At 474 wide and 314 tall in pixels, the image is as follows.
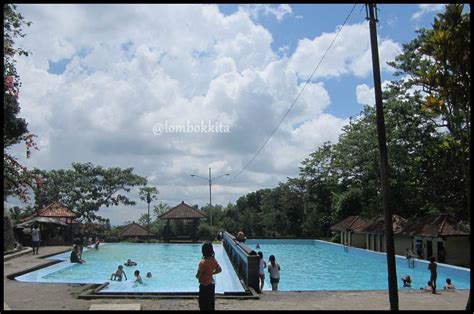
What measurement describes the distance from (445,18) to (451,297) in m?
8.48

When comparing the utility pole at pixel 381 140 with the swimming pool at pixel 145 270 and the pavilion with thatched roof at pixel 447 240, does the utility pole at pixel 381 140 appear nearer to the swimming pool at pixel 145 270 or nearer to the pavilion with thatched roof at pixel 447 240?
the swimming pool at pixel 145 270

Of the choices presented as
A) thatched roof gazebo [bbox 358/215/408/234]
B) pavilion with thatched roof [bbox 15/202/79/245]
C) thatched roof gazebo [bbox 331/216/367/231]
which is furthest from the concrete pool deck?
thatched roof gazebo [bbox 331/216/367/231]

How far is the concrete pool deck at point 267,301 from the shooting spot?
10961 millimetres

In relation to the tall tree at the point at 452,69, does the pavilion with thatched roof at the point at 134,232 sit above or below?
below

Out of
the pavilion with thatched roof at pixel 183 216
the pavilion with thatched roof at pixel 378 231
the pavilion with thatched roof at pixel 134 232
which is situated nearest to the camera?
the pavilion with thatched roof at pixel 378 231

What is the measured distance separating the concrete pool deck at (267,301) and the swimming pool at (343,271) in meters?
4.53

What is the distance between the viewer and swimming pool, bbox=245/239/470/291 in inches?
830

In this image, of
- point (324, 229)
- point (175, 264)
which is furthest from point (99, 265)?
point (324, 229)

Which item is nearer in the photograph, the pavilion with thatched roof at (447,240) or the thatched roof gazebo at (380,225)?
the pavilion with thatched roof at (447,240)

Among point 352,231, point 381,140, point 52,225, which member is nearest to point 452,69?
point 381,140

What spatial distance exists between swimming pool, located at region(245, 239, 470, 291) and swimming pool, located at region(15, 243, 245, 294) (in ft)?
10.6

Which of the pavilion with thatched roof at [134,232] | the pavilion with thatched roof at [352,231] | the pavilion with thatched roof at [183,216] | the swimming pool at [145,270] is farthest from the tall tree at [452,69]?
the pavilion with thatched roof at [134,232]

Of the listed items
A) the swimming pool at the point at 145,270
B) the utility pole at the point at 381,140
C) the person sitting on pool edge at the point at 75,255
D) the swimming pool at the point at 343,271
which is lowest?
the swimming pool at the point at 343,271

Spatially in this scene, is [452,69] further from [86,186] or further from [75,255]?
[86,186]
